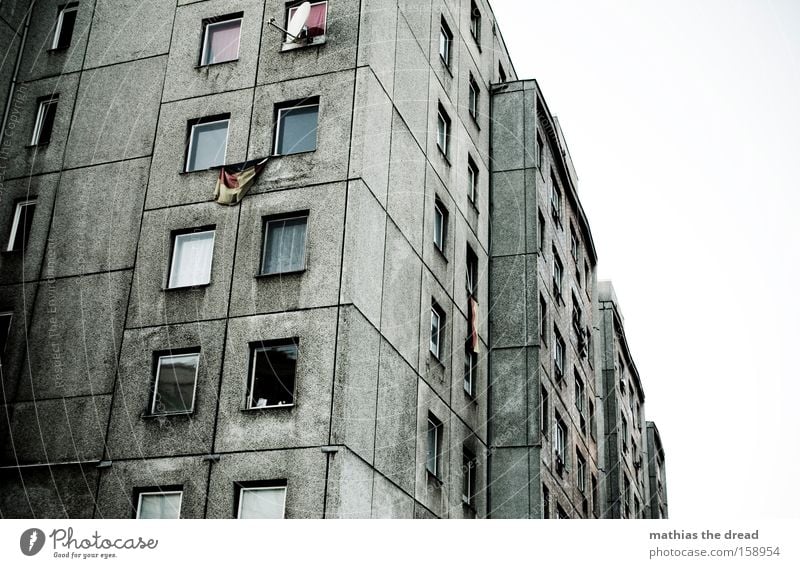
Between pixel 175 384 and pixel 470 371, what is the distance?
35.3ft

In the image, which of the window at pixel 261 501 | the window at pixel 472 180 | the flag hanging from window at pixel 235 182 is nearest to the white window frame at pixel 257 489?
the window at pixel 261 501

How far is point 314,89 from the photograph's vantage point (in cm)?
2809

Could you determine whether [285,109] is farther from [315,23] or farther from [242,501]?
[242,501]

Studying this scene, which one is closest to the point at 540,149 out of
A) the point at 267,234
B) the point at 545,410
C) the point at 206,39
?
the point at 545,410

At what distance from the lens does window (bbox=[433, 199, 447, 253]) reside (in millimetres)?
32281

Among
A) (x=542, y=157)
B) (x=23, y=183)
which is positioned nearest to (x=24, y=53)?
(x=23, y=183)

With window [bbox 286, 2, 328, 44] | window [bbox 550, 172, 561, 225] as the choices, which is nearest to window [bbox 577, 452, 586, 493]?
window [bbox 550, 172, 561, 225]

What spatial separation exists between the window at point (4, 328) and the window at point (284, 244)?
24.5ft

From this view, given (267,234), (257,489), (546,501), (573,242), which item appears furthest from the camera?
(573,242)

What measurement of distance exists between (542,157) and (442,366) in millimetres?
13049

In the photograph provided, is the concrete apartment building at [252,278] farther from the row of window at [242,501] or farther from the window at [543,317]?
the window at [543,317]

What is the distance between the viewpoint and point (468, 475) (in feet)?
107

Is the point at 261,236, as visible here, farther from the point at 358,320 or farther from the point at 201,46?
the point at 201,46

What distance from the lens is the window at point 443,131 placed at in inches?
1309
